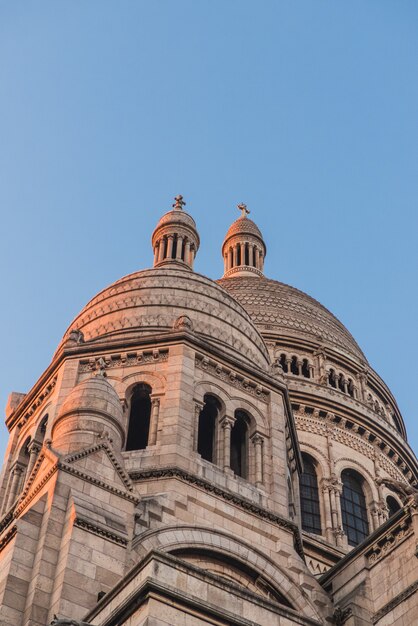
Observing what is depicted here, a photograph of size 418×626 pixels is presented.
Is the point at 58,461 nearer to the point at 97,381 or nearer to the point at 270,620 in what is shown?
the point at 97,381

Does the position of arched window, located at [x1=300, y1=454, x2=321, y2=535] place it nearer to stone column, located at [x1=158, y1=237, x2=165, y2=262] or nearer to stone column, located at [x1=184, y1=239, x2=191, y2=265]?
stone column, located at [x1=184, y1=239, x2=191, y2=265]

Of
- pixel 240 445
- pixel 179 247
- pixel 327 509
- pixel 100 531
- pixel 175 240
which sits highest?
pixel 175 240

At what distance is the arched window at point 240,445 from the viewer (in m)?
27.4

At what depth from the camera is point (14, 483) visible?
27984 millimetres

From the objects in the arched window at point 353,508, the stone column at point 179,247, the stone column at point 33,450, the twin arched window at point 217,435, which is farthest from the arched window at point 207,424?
the arched window at point 353,508

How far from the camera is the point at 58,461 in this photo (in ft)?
70.8

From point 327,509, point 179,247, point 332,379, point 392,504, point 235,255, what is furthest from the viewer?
point 235,255

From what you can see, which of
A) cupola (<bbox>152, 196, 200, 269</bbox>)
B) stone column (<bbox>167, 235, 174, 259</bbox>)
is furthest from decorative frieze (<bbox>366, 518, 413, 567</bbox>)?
stone column (<bbox>167, 235, 174, 259</bbox>)

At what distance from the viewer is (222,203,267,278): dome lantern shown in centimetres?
5694

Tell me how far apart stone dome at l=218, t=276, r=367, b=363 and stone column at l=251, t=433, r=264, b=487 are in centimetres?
1921

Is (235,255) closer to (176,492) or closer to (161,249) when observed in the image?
(161,249)

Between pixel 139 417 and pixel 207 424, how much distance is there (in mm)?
1709

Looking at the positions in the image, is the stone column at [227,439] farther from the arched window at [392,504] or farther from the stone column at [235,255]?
the stone column at [235,255]

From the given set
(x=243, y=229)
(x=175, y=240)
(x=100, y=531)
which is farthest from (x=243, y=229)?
(x=100, y=531)
